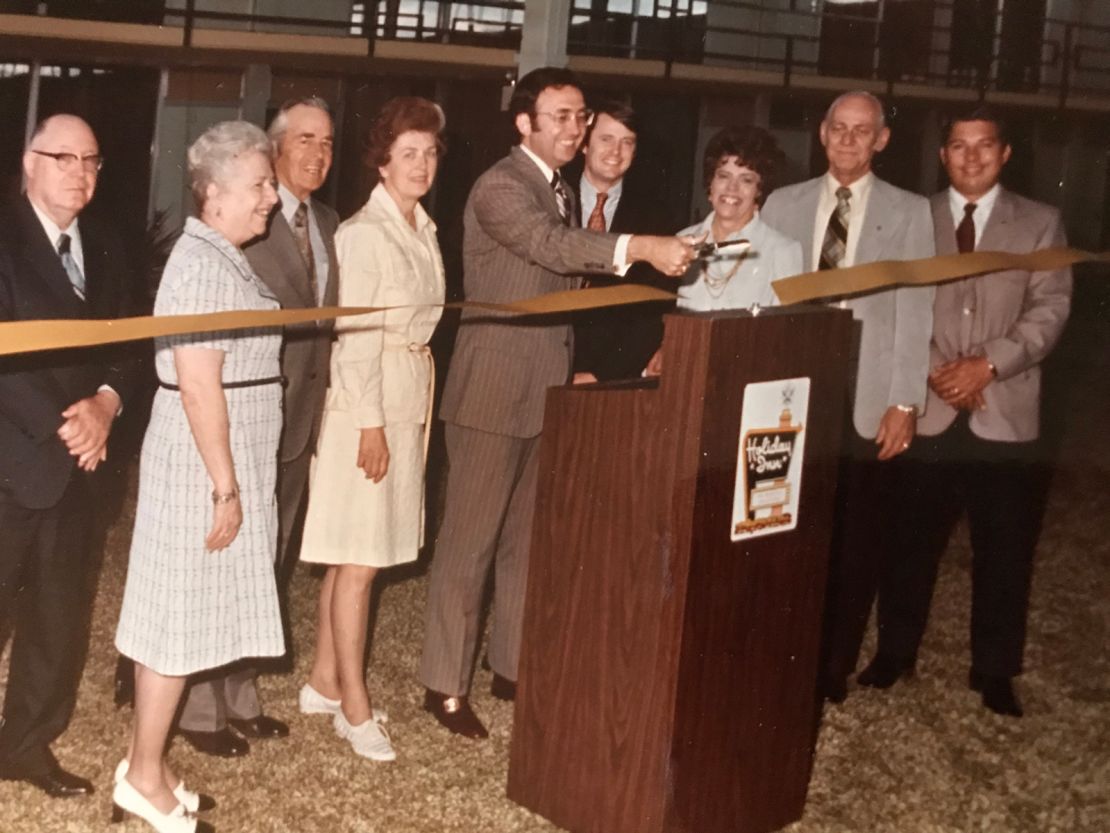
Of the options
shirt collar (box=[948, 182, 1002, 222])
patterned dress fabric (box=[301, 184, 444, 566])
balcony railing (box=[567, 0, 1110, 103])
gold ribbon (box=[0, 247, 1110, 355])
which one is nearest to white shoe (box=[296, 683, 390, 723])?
patterned dress fabric (box=[301, 184, 444, 566])

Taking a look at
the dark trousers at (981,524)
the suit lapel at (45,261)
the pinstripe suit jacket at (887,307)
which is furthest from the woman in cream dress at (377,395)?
the dark trousers at (981,524)

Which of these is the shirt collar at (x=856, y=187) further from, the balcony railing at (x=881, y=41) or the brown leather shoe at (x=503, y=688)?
the balcony railing at (x=881, y=41)

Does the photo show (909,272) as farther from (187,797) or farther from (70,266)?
(187,797)

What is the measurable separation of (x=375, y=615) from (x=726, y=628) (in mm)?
1918

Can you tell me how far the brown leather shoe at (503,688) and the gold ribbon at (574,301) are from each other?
978mm

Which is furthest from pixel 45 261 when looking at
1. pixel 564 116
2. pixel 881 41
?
pixel 881 41

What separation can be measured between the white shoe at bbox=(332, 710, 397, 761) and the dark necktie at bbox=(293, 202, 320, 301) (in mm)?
990

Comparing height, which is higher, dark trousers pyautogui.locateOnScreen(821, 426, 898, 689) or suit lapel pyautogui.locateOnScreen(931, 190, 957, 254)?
suit lapel pyautogui.locateOnScreen(931, 190, 957, 254)

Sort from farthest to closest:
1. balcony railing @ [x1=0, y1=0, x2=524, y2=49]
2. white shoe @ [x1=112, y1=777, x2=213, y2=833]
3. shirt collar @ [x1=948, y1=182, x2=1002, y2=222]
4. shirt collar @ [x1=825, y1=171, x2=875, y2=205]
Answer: balcony railing @ [x1=0, y1=0, x2=524, y2=49], shirt collar @ [x1=948, y1=182, x2=1002, y2=222], shirt collar @ [x1=825, y1=171, x2=875, y2=205], white shoe @ [x1=112, y1=777, x2=213, y2=833]

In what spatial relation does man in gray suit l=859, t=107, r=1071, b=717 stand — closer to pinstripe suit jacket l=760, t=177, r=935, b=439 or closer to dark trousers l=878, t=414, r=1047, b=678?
dark trousers l=878, t=414, r=1047, b=678

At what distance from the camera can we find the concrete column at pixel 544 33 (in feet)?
14.6

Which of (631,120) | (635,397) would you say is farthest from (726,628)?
(631,120)

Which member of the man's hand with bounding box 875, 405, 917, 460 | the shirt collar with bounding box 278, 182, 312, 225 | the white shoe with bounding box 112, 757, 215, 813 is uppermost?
the shirt collar with bounding box 278, 182, 312, 225

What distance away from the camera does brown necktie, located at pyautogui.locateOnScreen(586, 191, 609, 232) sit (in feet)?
11.9
